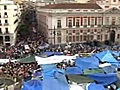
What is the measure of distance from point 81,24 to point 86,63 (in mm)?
17636

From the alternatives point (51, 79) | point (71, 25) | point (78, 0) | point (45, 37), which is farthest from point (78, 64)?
point (78, 0)

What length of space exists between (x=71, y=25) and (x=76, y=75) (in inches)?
822

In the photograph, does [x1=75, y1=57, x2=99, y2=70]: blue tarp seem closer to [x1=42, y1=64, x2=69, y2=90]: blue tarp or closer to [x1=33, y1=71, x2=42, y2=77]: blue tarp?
[x1=42, y1=64, x2=69, y2=90]: blue tarp

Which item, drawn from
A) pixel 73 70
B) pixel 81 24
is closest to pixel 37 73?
pixel 73 70

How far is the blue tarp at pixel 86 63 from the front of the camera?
3069 cm

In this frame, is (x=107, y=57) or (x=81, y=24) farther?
(x=81, y=24)

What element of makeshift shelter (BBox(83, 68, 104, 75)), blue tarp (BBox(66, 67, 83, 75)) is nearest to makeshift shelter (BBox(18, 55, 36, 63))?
blue tarp (BBox(66, 67, 83, 75))

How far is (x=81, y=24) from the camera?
47906 millimetres

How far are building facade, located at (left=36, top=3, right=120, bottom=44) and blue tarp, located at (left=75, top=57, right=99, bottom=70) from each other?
15165mm

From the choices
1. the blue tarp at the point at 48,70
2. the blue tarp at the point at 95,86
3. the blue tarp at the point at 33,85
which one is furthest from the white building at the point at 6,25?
the blue tarp at the point at 95,86

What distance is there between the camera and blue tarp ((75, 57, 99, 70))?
3069cm

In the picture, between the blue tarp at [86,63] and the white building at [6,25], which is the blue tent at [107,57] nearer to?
the blue tarp at [86,63]

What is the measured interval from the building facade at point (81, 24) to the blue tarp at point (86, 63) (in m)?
15.2

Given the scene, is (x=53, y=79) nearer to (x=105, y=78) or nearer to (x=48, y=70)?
(x=48, y=70)
